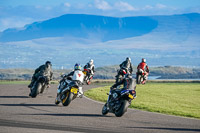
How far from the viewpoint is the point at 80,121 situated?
16.2 metres

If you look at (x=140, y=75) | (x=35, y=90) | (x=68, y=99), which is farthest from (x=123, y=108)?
(x=140, y=75)

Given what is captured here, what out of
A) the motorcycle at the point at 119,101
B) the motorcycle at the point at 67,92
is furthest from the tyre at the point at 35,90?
the motorcycle at the point at 119,101

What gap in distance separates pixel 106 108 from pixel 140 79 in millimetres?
22416

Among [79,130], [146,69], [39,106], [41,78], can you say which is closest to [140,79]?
[146,69]

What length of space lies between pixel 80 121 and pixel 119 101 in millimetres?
1936

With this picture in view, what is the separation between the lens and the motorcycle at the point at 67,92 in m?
21.0

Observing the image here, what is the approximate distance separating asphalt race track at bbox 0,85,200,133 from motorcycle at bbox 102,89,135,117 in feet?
0.81

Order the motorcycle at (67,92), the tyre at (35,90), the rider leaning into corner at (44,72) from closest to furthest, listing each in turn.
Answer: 1. the motorcycle at (67,92)
2. the tyre at (35,90)
3. the rider leaning into corner at (44,72)

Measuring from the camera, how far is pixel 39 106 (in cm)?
2086

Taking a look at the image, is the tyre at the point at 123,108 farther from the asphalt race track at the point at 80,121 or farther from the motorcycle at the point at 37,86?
the motorcycle at the point at 37,86

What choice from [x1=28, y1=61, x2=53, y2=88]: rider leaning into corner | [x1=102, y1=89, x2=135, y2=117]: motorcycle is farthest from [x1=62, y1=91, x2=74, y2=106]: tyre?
[x1=28, y1=61, x2=53, y2=88]: rider leaning into corner

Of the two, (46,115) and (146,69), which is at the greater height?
(146,69)

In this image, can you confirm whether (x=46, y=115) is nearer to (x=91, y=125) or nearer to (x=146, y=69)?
(x=91, y=125)

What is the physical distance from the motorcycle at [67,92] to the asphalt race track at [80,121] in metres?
0.48
